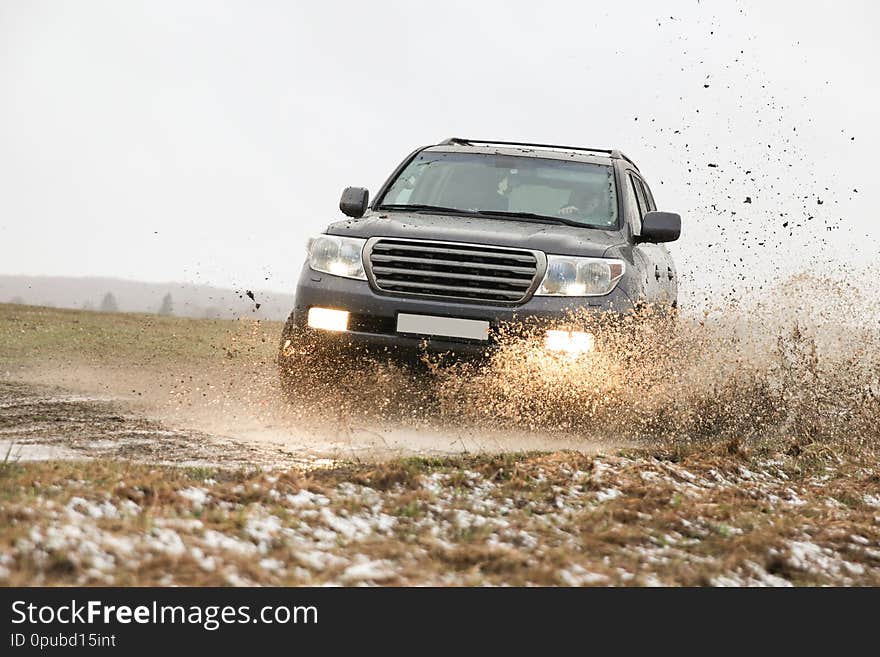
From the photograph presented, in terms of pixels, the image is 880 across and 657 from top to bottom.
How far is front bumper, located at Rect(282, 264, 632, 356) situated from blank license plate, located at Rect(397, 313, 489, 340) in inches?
1.1

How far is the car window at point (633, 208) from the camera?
804 centimetres

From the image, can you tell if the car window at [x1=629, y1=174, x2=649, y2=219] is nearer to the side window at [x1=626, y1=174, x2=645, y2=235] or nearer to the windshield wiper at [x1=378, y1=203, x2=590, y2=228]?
the side window at [x1=626, y1=174, x2=645, y2=235]

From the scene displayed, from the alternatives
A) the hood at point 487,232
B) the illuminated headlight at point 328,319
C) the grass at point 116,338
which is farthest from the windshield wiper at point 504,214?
the grass at point 116,338

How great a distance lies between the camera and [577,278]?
6.88 meters

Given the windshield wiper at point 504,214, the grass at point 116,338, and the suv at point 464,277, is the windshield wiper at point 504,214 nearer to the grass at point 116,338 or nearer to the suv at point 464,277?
the suv at point 464,277

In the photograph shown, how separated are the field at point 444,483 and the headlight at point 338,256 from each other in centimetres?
70

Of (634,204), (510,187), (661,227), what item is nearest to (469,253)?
(510,187)

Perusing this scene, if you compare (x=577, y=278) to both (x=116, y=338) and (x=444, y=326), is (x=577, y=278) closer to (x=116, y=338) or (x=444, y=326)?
(x=444, y=326)

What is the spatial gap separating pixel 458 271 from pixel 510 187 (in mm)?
1561

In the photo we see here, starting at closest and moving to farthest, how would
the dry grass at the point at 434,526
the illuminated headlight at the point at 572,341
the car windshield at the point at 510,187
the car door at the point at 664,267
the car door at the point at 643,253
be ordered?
the dry grass at the point at 434,526 < the illuminated headlight at the point at 572,341 < the car door at the point at 643,253 < the car windshield at the point at 510,187 < the car door at the point at 664,267

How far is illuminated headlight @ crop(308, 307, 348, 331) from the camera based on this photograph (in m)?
7.06
